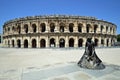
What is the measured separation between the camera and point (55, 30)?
2722cm

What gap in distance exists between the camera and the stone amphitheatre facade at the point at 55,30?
27406mm

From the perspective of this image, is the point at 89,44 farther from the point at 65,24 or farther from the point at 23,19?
the point at 23,19

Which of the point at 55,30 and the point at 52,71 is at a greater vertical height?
the point at 55,30

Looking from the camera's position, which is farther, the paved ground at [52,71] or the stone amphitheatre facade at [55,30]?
the stone amphitheatre facade at [55,30]

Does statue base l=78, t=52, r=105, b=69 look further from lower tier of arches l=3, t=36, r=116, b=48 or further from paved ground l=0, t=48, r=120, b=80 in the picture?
lower tier of arches l=3, t=36, r=116, b=48

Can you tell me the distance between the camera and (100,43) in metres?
31.5

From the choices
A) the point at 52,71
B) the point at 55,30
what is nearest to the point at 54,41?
the point at 55,30

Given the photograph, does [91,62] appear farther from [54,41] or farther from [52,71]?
[54,41]

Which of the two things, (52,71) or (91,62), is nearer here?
(52,71)

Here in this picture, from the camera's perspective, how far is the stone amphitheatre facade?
89.9ft

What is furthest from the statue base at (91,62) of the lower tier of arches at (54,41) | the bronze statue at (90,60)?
the lower tier of arches at (54,41)

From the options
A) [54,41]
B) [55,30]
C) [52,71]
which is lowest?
[52,71]

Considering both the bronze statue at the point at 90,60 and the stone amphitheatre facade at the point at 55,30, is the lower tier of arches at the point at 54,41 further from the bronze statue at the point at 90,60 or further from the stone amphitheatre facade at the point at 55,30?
the bronze statue at the point at 90,60

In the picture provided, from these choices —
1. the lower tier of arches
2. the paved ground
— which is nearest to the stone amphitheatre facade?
the lower tier of arches
